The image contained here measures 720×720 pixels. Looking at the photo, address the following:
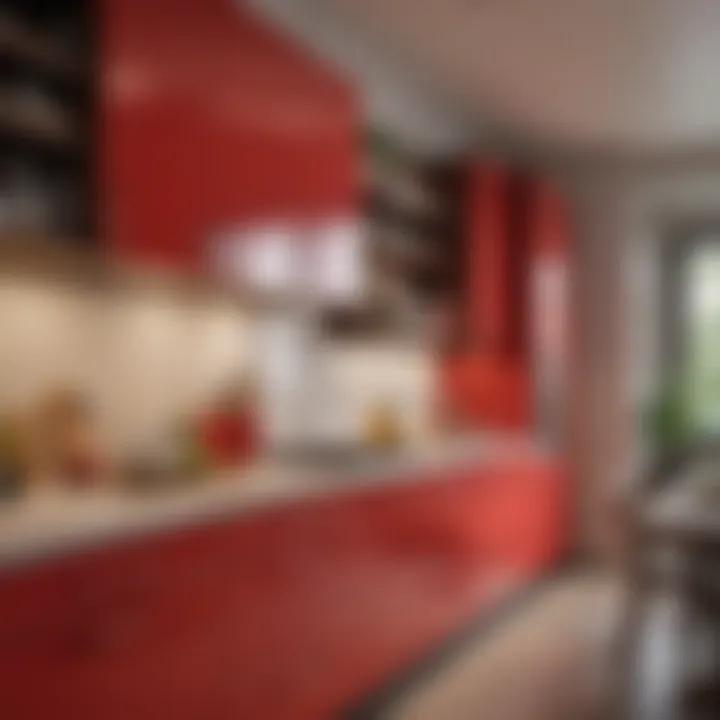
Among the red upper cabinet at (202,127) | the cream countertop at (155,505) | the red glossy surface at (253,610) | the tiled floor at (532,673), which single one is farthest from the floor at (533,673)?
the red upper cabinet at (202,127)

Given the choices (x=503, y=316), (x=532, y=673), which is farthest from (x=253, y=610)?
(x=503, y=316)

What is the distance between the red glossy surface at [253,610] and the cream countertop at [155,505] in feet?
0.11

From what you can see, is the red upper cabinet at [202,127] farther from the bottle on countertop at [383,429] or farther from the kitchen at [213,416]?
the bottle on countertop at [383,429]

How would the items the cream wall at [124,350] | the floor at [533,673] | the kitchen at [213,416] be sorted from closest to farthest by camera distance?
1. the kitchen at [213,416]
2. the cream wall at [124,350]
3. the floor at [533,673]

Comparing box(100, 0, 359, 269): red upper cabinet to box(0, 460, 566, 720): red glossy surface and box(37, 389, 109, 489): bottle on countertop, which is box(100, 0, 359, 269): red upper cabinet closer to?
box(37, 389, 109, 489): bottle on countertop

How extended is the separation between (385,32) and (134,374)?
170 cm

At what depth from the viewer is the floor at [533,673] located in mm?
3420

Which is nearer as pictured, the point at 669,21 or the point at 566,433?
the point at 669,21

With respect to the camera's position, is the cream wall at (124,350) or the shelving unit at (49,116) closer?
the shelving unit at (49,116)

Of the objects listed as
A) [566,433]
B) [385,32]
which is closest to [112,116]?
[385,32]

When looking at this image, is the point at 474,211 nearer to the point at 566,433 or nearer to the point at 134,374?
the point at 566,433

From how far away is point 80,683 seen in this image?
206cm

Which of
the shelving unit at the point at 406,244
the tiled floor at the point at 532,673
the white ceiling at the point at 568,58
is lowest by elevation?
the tiled floor at the point at 532,673

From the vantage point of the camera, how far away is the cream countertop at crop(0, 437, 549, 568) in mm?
1991
